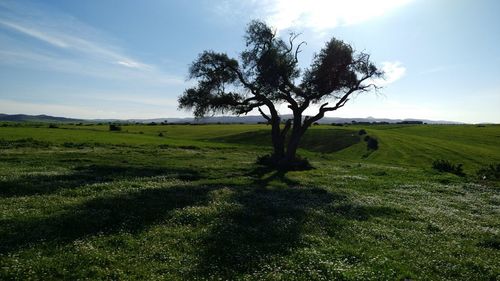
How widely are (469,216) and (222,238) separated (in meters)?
16.7

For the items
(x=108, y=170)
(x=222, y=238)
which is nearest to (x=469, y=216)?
(x=222, y=238)

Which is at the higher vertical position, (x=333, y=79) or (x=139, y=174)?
(x=333, y=79)

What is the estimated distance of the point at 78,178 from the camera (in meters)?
29.5

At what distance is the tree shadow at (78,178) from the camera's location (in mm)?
23656

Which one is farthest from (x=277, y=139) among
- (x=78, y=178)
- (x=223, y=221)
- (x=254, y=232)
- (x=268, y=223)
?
(x=254, y=232)

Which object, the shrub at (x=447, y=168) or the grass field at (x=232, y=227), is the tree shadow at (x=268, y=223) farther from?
the shrub at (x=447, y=168)

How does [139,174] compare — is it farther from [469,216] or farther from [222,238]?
→ [469,216]

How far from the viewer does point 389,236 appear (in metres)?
18.7

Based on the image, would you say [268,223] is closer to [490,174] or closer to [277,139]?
[277,139]

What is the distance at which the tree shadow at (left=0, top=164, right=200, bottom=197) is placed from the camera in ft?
77.6

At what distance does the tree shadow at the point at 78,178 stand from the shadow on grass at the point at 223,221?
4789mm

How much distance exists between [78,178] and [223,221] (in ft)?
50.2

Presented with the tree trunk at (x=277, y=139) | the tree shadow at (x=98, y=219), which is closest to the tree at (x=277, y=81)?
the tree trunk at (x=277, y=139)

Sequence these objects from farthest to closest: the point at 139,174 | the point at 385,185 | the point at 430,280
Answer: the point at 385,185
the point at 139,174
the point at 430,280
